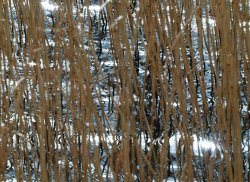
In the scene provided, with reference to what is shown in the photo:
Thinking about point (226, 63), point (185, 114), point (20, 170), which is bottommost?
point (20, 170)

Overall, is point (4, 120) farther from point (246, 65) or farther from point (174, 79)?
point (246, 65)

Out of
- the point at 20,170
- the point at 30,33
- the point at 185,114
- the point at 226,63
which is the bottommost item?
the point at 20,170

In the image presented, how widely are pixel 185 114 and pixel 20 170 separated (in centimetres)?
42

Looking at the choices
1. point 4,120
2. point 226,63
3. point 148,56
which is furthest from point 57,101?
point 226,63

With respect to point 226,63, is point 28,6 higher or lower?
higher

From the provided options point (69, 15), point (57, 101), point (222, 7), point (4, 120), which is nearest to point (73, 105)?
point (57, 101)

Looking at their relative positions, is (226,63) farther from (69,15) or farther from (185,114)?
(69,15)

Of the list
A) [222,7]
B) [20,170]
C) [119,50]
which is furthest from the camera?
[119,50]

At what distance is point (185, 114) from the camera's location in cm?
158

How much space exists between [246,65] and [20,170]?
704mm

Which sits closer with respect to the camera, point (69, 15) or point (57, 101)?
point (57, 101)

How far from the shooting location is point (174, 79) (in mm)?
1591

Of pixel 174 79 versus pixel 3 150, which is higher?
pixel 174 79

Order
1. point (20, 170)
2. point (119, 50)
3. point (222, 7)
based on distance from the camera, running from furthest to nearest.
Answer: point (119, 50), point (222, 7), point (20, 170)
